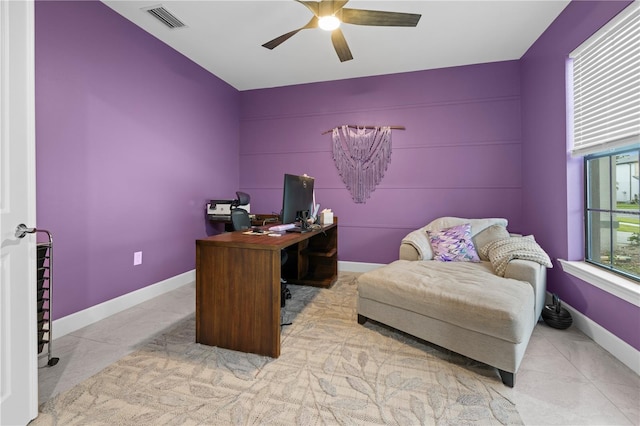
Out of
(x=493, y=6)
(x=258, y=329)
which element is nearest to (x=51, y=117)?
(x=258, y=329)

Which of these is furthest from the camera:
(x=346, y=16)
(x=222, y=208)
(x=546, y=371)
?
(x=222, y=208)

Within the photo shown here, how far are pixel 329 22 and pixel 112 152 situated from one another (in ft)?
7.19

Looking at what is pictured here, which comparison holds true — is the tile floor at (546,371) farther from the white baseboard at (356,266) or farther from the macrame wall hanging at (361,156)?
the macrame wall hanging at (361,156)

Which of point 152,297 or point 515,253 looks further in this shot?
point 152,297

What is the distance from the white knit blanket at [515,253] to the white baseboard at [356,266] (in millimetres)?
1641

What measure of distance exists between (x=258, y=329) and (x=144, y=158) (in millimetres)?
2153

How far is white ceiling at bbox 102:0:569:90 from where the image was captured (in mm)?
2486

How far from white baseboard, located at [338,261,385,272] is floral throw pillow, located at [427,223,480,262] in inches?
43.7

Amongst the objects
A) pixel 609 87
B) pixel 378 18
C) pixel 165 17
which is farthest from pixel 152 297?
pixel 609 87

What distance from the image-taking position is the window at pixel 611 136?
1.87m

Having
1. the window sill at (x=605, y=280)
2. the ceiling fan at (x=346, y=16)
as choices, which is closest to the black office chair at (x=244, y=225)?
the ceiling fan at (x=346, y=16)

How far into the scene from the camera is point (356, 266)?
401cm

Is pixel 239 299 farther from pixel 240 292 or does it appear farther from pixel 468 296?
pixel 468 296

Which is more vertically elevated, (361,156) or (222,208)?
(361,156)
